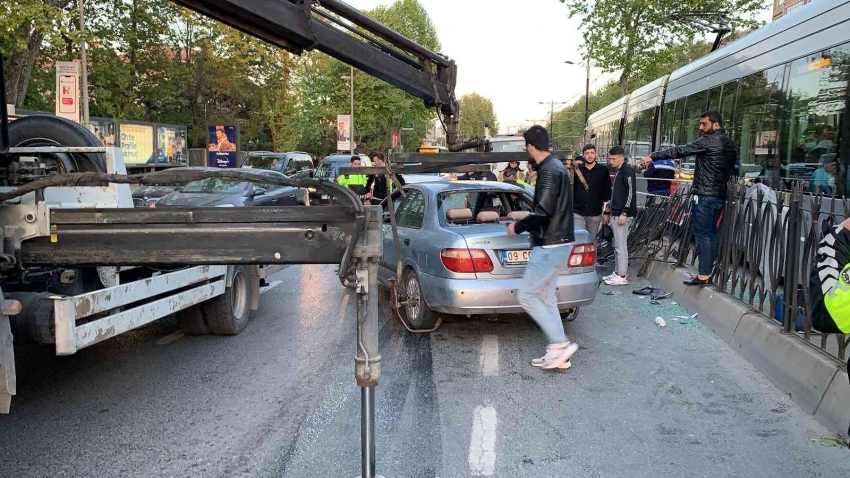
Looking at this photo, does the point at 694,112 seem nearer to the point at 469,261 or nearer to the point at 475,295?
the point at 469,261

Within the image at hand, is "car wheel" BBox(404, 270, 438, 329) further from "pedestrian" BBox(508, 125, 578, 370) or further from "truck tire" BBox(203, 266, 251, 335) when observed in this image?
"truck tire" BBox(203, 266, 251, 335)

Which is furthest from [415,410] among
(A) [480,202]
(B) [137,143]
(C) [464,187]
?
(B) [137,143]

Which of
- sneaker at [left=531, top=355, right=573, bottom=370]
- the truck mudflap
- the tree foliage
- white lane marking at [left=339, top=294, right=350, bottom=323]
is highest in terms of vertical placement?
the tree foliage

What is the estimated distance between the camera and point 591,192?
933 cm

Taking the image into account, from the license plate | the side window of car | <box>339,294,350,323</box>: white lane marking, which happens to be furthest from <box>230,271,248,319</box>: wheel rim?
the license plate

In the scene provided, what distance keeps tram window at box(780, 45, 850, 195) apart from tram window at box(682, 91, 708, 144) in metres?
4.05

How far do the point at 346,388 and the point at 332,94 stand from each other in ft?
187

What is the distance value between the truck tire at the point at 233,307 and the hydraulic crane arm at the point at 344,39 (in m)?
2.40

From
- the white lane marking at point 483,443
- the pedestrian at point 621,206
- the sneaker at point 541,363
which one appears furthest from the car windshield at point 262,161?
the white lane marking at point 483,443

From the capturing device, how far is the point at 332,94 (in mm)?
59719

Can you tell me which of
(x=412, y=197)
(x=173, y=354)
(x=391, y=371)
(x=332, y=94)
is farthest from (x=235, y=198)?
(x=332, y=94)

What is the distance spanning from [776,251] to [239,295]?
16.7 ft

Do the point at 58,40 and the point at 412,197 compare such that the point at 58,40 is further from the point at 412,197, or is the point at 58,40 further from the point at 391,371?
the point at 391,371

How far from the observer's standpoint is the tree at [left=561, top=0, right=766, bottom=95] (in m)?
32.4
